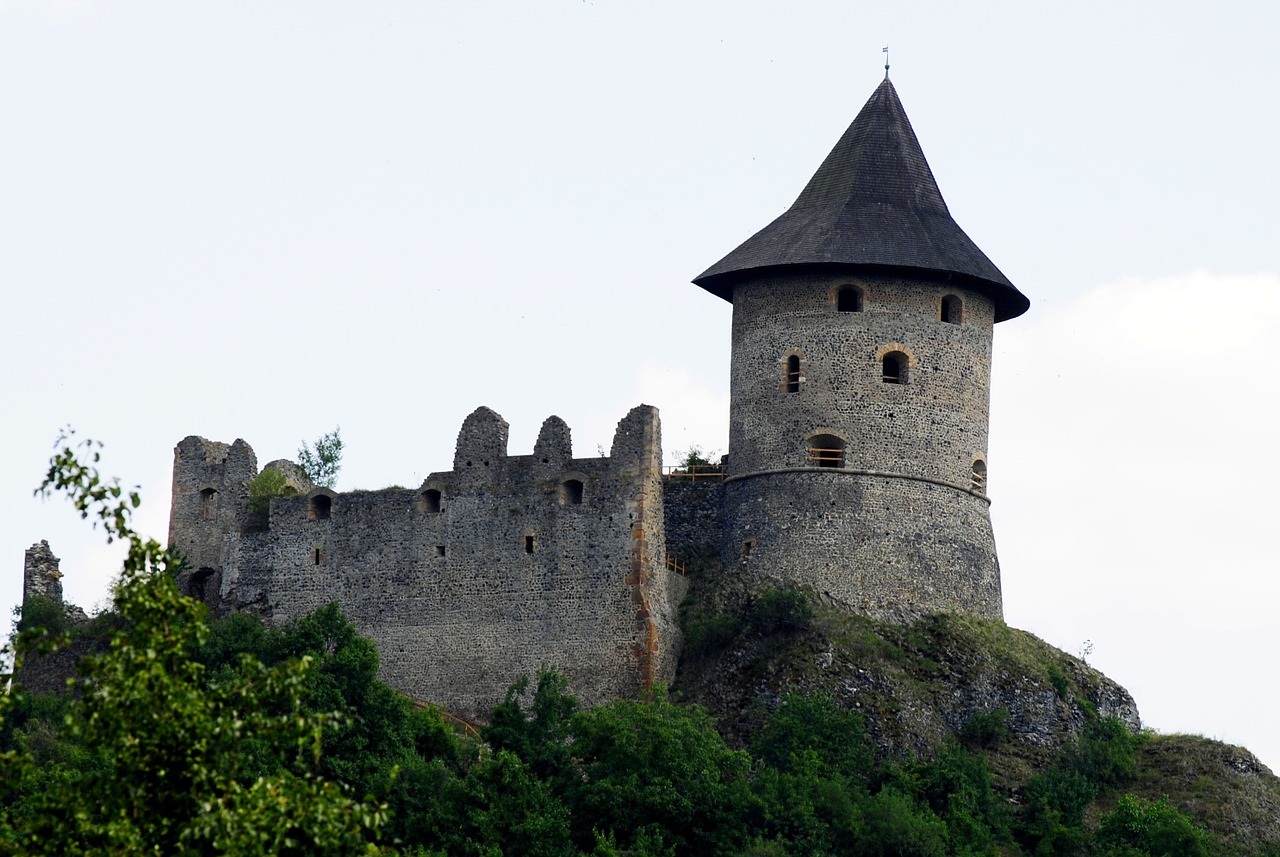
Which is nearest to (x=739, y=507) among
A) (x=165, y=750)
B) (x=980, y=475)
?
(x=980, y=475)

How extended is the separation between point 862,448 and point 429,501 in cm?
758

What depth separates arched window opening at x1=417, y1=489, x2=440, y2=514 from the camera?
4525cm

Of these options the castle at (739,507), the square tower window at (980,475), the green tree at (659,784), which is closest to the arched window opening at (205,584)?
the castle at (739,507)

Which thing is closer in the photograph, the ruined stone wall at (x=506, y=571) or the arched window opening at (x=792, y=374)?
the ruined stone wall at (x=506, y=571)

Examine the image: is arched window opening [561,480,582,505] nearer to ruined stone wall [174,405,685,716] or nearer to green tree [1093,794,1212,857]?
ruined stone wall [174,405,685,716]

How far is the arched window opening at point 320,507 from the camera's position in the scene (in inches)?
1825

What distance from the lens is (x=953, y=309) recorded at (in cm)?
4609

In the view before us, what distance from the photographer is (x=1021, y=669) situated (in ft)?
145

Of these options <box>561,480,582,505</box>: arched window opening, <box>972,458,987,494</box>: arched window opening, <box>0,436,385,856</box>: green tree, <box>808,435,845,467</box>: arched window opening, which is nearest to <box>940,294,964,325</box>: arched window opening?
<box>972,458,987,494</box>: arched window opening

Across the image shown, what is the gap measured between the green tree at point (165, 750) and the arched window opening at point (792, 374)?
2402cm

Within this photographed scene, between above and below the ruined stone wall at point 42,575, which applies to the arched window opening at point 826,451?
above

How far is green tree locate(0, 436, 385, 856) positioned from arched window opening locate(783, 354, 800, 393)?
2402 cm

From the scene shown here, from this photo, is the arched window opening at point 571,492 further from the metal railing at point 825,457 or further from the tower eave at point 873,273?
the tower eave at point 873,273

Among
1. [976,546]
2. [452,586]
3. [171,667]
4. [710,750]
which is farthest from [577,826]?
[171,667]
